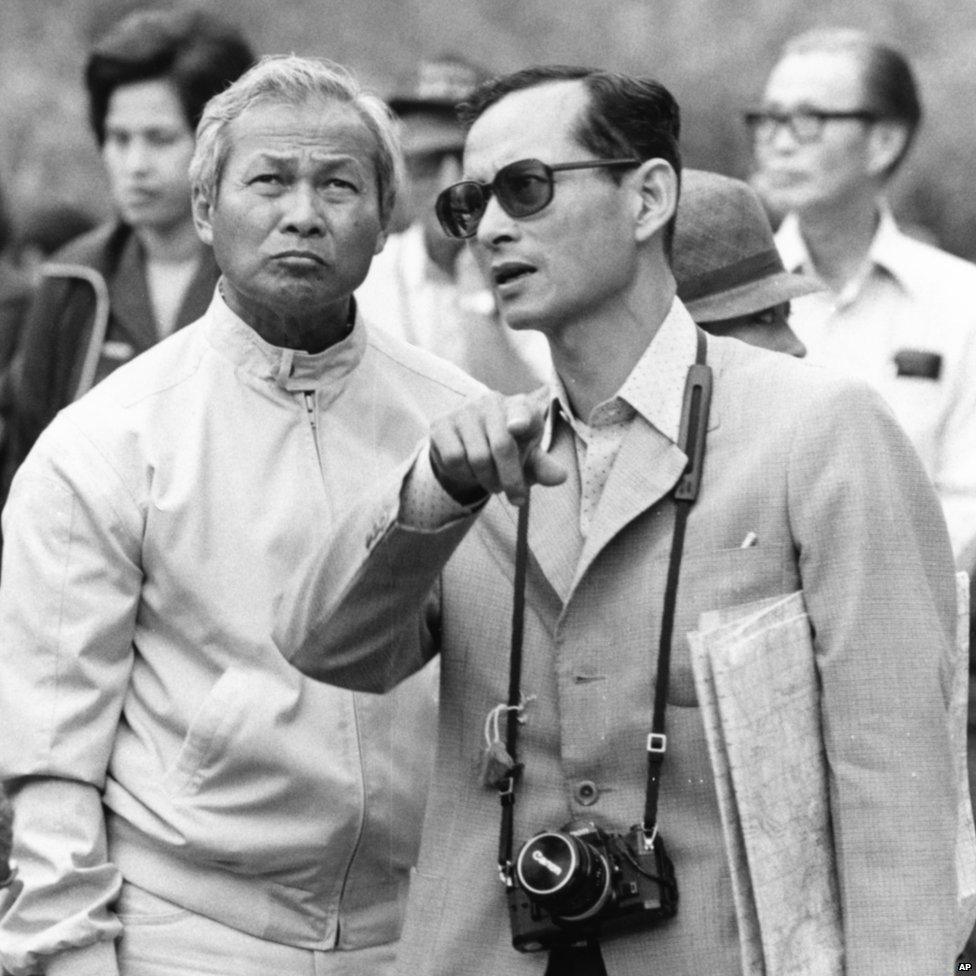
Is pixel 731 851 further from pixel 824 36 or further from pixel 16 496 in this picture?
pixel 824 36

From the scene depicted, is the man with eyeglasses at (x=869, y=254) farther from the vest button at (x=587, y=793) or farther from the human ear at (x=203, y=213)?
the vest button at (x=587, y=793)

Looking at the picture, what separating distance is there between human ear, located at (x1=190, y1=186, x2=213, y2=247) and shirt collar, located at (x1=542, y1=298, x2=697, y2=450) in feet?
3.11

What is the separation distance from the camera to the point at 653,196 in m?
3.68

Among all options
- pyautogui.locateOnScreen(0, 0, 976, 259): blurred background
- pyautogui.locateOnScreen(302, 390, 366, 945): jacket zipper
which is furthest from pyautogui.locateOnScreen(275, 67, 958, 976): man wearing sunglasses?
pyautogui.locateOnScreen(0, 0, 976, 259): blurred background

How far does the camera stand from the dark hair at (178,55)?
6.35 meters

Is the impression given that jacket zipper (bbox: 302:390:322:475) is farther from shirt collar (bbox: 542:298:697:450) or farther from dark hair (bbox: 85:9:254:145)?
dark hair (bbox: 85:9:254:145)

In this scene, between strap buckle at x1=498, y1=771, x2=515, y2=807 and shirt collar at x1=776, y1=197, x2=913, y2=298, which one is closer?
strap buckle at x1=498, y1=771, x2=515, y2=807

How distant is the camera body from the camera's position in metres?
3.36

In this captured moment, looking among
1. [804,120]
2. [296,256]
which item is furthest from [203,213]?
[804,120]

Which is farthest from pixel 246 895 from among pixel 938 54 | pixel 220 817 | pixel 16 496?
pixel 938 54

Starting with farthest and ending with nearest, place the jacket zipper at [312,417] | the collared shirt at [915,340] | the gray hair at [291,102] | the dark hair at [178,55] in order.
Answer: the dark hair at [178,55] → the collared shirt at [915,340] → the gray hair at [291,102] → the jacket zipper at [312,417]

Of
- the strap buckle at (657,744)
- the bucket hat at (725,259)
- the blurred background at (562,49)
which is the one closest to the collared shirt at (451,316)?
the bucket hat at (725,259)

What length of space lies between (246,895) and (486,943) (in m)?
0.66

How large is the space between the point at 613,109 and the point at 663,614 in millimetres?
794
